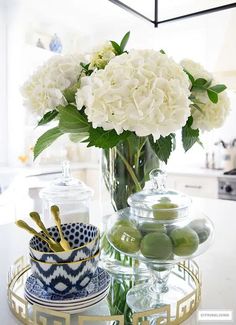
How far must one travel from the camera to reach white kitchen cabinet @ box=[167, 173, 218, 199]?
2863 mm

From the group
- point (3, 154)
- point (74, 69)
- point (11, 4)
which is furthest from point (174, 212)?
point (11, 4)

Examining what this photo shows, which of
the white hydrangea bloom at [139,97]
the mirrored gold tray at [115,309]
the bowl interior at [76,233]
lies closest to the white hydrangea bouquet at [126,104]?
the white hydrangea bloom at [139,97]

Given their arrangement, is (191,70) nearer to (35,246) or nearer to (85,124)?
(85,124)

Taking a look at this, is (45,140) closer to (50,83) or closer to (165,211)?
(50,83)

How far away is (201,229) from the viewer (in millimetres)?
648

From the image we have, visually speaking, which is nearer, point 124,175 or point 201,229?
point 201,229

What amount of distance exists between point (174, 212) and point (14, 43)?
10.6ft

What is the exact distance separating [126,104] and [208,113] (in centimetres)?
25

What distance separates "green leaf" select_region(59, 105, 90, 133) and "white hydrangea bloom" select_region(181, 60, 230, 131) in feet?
0.82

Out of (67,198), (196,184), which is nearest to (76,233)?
(67,198)

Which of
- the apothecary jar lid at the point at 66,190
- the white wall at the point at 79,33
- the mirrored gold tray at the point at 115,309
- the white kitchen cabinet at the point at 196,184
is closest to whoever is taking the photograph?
the mirrored gold tray at the point at 115,309

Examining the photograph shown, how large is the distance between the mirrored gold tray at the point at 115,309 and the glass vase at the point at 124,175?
35 millimetres

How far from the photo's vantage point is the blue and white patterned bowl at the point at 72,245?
23.3 inches

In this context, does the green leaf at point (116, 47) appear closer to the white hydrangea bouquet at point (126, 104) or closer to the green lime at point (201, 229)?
the white hydrangea bouquet at point (126, 104)
